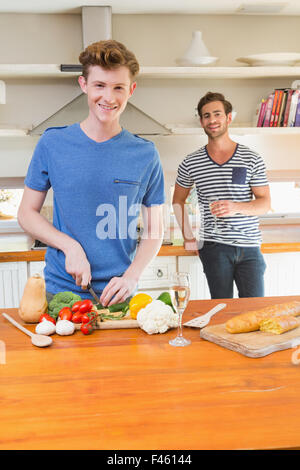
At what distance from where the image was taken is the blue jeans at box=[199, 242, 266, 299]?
2.69 m

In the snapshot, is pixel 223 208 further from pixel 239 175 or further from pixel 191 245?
pixel 191 245

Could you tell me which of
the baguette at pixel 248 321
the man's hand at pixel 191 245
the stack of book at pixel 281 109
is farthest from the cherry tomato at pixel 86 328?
the stack of book at pixel 281 109

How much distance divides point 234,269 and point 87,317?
1560mm

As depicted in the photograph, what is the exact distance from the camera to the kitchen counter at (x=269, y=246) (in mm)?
2891

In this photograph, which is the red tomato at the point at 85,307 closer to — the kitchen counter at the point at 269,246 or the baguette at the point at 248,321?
the baguette at the point at 248,321

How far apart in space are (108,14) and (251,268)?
1875 millimetres

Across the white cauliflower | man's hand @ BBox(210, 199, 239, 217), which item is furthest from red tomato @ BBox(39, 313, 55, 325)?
man's hand @ BBox(210, 199, 239, 217)

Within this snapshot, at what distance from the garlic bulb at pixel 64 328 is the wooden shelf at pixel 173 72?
2117mm

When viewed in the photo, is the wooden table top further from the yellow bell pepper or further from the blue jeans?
the blue jeans

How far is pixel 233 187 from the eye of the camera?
8.77ft

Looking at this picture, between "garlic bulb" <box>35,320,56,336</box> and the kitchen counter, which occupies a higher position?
the kitchen counter

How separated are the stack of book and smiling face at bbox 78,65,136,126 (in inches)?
78.2

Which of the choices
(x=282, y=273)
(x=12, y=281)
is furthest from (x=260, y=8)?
(x=12, y=281)
